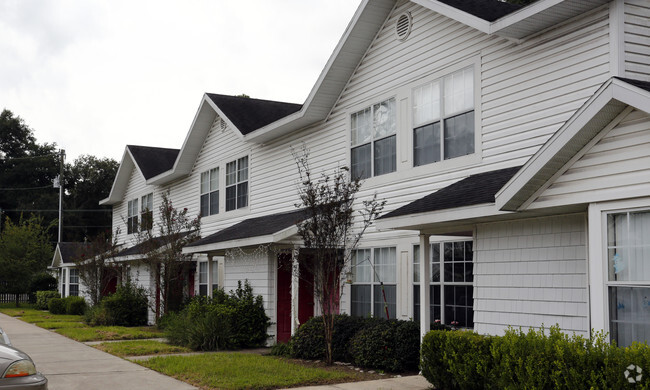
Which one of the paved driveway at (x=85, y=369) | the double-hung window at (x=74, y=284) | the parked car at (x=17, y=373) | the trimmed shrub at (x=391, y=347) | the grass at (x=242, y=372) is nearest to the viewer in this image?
→ the parked car at (x=17, y=373)

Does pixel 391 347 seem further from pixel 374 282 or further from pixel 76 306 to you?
pixel 76 306

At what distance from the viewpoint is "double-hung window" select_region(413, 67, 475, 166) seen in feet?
42.2

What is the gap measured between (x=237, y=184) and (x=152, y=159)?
9564mm

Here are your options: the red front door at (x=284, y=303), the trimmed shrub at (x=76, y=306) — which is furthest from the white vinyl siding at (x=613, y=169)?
the trimmed shrub at (x=76, y=306)

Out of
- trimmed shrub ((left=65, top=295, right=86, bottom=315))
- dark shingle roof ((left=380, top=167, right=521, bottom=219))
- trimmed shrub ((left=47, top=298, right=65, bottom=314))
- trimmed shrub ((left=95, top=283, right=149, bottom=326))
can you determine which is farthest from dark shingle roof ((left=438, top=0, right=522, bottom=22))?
trimmed shrub ((left=47, top=298, right=65, bottom=314))

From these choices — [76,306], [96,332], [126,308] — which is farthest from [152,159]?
[96,332]

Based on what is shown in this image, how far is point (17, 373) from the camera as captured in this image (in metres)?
7.56

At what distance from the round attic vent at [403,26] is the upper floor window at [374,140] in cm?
136

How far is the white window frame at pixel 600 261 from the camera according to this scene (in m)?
7.86

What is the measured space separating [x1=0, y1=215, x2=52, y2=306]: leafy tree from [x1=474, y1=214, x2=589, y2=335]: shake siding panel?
35823mm

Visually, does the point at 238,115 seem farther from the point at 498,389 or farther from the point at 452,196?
the point at 498,389

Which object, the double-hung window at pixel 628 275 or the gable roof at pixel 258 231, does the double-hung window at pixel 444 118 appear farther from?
the double-hung window at pixel 628 275

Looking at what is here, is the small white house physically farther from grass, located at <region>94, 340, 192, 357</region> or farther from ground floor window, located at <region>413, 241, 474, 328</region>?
grass, located at <region>94, 340, 192, 357</region>

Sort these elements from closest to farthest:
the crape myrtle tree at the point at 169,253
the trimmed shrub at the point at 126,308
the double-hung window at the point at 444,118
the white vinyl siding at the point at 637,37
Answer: the white vinyl siding at the point at 637,37 < the double-hung window at the point at 444,118 < the crape myrtle tree at the point at 169,253 < the trimmed shrub at the point at 126,308
